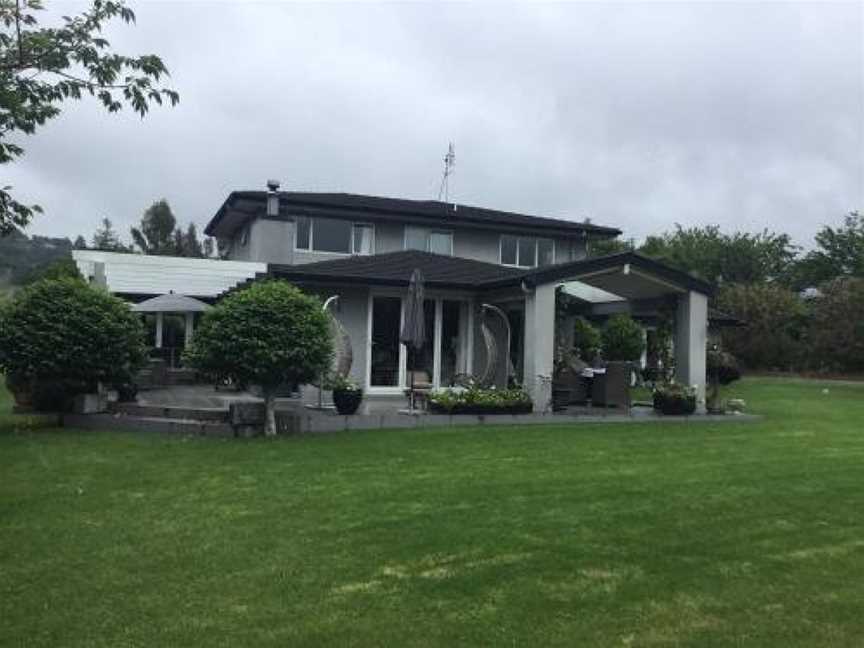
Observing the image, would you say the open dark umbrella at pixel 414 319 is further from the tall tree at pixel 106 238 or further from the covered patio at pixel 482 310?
the tall tree at pixel 106 238

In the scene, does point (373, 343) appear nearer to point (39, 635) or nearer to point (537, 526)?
point (537, 526)

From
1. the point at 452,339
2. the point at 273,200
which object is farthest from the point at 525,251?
the point at 452,339

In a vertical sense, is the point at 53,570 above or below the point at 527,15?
below

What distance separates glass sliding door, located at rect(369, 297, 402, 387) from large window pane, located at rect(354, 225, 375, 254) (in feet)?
22.0

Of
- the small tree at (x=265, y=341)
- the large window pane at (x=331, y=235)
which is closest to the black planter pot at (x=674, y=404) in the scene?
the small tree at (x=265, y=341)

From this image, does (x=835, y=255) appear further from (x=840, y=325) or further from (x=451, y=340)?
(x=451, y=340)

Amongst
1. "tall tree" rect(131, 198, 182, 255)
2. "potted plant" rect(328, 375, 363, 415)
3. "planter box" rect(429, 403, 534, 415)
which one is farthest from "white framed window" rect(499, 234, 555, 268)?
"tall tree" rect(131, 198, 182, 255)

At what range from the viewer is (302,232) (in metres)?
24.6

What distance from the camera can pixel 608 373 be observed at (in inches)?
683

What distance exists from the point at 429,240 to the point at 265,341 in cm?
1406

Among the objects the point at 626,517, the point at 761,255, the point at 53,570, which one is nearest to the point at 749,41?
the point at 626,517

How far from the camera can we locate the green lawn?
16.1 feet

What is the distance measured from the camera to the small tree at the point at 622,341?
2780cm

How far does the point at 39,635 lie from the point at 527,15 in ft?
44.0
